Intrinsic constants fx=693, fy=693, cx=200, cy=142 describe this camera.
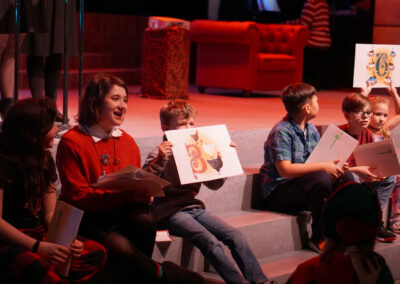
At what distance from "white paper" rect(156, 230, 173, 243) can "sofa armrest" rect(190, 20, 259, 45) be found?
165 inches

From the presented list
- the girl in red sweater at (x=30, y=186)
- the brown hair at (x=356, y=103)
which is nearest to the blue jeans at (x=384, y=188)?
the brown hair at (x=356, y=103)

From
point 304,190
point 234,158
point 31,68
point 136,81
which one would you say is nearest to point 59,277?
point 234,158

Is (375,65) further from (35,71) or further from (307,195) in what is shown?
(35,71)

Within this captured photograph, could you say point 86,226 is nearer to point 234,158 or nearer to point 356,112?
point 234,158

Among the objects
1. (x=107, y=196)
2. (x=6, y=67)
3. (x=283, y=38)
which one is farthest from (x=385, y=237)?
(x=283, y=38)

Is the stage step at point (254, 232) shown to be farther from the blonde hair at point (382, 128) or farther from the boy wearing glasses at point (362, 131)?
the blonde hair at point (382, 128)

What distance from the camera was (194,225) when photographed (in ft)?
10.8

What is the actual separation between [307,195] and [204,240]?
891mm

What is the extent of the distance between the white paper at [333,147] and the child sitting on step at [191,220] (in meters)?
0.63

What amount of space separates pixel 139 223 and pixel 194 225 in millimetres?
479

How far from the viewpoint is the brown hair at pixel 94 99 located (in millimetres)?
3031

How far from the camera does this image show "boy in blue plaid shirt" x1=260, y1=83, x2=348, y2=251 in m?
3.79

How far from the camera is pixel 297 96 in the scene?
3900 mm

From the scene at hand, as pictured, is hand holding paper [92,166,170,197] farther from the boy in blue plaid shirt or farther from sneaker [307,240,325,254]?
sneaker [307,240,325,254]
